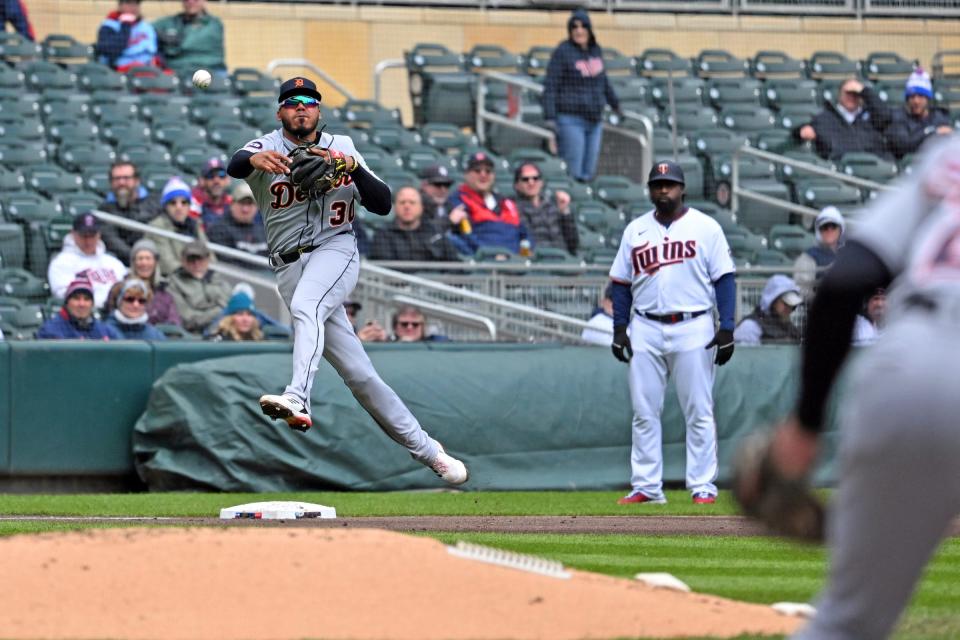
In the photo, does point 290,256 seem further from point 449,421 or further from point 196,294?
point 196,294

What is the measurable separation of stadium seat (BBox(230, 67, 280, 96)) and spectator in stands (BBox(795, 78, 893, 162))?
6.35m

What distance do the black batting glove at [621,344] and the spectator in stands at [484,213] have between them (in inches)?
159

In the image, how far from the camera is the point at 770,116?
68.0 feet

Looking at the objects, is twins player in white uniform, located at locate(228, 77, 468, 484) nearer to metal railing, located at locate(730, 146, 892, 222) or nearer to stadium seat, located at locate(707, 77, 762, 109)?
metal railing, located at locate(730, 146, 892, 222)

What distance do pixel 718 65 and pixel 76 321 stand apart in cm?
1196

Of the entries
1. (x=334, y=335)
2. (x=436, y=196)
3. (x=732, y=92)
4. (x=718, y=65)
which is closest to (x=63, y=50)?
(x=436, y=196)

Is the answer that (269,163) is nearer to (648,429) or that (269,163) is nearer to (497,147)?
(648,429)

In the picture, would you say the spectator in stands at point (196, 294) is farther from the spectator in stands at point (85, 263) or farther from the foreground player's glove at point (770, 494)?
the foreground player's glove at point (770, 494)

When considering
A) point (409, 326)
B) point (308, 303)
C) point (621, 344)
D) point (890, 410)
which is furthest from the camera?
point (409, 326)

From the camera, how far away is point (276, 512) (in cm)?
911

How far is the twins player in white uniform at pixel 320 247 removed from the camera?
8367 mm

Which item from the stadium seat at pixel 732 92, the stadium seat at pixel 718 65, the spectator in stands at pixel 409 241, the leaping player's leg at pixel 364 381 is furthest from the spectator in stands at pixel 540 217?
the leaping player's leg at pixel 364 381

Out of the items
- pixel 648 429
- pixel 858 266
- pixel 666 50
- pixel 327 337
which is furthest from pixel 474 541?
pixel 666 50

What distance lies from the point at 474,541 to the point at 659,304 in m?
3.77
